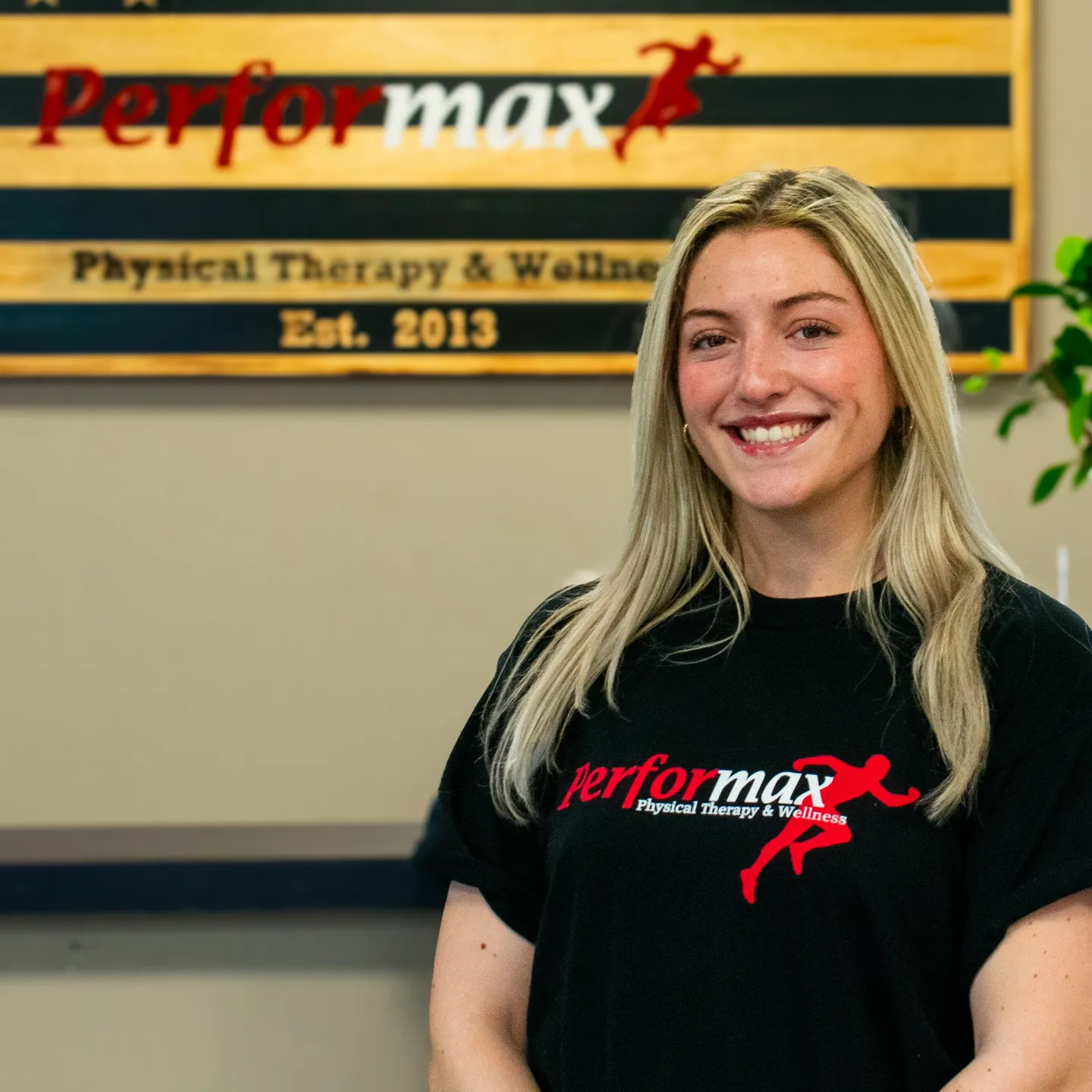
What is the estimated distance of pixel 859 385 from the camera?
4.05ft

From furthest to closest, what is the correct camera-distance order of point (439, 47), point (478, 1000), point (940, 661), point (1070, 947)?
point (439, 47)
point (478, 1000)
point (940, 661)
point (1070, 947)

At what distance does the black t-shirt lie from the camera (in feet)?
3.60

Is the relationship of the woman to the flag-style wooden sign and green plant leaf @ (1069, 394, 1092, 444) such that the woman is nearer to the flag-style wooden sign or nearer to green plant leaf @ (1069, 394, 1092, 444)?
green plant leaf @ (1069, 394, 1092, 444)

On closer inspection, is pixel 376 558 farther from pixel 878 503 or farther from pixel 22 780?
pixel 878 503

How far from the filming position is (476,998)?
4.30 ft

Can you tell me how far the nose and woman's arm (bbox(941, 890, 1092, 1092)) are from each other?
0.48 metres

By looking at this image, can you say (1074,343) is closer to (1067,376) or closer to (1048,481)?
(1067,376)

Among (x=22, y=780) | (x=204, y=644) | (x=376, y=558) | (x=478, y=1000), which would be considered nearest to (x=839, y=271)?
(x=478, y=1000)

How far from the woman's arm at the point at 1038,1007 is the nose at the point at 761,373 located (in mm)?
481

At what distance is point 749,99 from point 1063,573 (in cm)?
90

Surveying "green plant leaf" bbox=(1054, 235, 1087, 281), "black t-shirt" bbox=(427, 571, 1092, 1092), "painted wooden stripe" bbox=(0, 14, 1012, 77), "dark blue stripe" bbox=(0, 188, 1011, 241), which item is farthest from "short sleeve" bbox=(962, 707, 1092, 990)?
"painted wooden stripe" bbox=(0, 14, 1012, 77)

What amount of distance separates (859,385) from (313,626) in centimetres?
122

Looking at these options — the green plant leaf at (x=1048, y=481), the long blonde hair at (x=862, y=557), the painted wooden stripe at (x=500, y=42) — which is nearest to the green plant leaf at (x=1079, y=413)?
the green plant leaf at (x=1048, y=481)

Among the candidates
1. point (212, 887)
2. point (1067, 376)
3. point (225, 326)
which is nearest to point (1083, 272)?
point (1067, 376)
